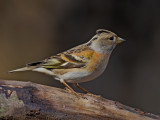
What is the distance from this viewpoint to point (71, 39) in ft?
34.1

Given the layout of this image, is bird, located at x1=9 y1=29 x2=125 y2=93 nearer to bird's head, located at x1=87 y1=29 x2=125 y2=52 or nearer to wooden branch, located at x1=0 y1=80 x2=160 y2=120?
bird's head, located at x1=87 y1=29 x2=125 y2=52

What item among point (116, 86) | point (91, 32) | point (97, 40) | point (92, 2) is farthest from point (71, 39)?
point (97, 40)

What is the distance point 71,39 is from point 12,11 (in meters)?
1.98

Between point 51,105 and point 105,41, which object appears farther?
point 105,41

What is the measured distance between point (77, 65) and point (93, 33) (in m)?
4.74

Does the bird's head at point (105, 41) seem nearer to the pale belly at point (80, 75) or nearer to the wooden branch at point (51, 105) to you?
the pale belly at point (80, 75)

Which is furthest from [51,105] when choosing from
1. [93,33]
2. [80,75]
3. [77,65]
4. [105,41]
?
[93,33]

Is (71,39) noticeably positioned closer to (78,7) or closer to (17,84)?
(78,7)

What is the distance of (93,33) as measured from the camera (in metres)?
10.2

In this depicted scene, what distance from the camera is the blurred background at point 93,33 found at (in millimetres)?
10289

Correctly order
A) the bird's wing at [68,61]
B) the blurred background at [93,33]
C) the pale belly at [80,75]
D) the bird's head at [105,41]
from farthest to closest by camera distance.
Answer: the blurred background at [93,33] → the bird's head at [105,41] → the bird's wing at [68,61] → the pale belly at [80,75]

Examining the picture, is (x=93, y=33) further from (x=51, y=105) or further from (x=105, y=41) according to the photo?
(x=51, y=105)

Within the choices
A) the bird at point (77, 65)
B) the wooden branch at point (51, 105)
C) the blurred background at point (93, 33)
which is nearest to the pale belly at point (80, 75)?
the bird at point (77, 65)

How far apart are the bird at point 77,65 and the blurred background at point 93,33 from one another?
4372 millimetres
